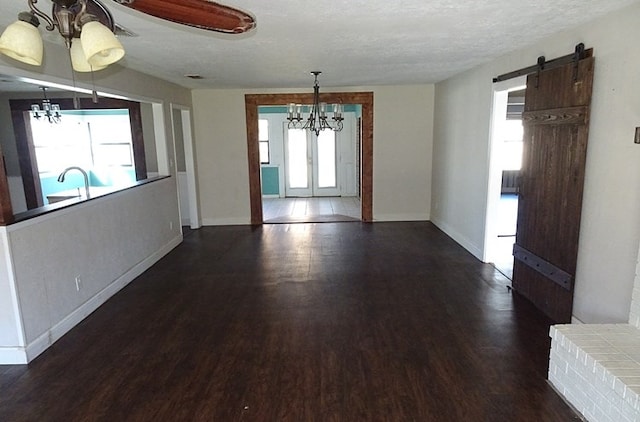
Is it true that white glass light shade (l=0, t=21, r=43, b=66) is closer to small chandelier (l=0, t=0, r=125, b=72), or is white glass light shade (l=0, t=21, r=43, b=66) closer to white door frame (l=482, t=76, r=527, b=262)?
small chandelier (l=0, t=0, r=125, b=72)

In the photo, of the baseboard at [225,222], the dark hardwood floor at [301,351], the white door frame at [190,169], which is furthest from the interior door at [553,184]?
the white door frame at [190,169]

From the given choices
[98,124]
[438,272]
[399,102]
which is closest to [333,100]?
[399,102]

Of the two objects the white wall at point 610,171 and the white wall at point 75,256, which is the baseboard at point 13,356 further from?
the white wall at point 610,171

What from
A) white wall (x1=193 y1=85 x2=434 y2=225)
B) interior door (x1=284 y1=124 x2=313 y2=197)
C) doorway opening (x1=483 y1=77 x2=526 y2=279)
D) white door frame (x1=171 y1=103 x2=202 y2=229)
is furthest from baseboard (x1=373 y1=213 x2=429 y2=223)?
interior door (x1=284 y1=124 x2=313 y2=197)

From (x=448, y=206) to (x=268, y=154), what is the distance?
17.3ft

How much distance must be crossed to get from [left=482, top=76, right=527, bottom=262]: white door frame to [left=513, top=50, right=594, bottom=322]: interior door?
0.69 metres

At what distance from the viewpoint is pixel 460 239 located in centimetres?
555

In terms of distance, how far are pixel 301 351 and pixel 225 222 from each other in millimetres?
4457

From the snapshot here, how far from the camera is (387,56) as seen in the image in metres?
3.98

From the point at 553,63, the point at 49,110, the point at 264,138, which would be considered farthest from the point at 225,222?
the point at 553,63

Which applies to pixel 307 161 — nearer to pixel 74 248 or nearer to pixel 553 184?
pixel 74 248

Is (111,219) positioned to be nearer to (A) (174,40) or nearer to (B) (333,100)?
(A) (174,40)

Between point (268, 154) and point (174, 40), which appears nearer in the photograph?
point (174, 40)

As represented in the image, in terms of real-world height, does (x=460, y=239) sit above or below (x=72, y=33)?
below
